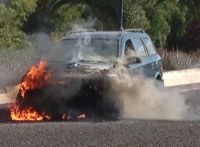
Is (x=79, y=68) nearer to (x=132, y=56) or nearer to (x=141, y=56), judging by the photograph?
(x=132, y=56)

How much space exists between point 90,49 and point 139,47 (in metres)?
1.98

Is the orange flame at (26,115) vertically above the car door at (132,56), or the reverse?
the car door at (132,56)

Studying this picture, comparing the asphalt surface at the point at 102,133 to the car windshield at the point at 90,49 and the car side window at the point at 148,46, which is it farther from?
the car side window at the point at 148,46

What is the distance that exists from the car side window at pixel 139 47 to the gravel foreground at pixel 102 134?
10.5 feet

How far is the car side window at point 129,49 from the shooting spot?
1633 cm

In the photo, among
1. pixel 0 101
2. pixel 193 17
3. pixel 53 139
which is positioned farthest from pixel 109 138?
pixel 193 17

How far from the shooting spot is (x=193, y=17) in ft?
140

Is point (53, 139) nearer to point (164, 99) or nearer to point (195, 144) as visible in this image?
point (195, 144)

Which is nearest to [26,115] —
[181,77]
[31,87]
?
[31,87]

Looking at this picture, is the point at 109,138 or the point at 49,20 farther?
the point at 49,20

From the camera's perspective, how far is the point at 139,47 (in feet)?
57.4

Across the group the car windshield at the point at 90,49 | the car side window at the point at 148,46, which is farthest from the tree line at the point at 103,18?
the car windshield at the point at 90,49

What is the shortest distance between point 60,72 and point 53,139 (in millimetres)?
2629

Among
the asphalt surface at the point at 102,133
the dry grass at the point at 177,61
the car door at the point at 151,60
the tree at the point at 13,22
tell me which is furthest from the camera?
the dry grass at the point at 177,61
